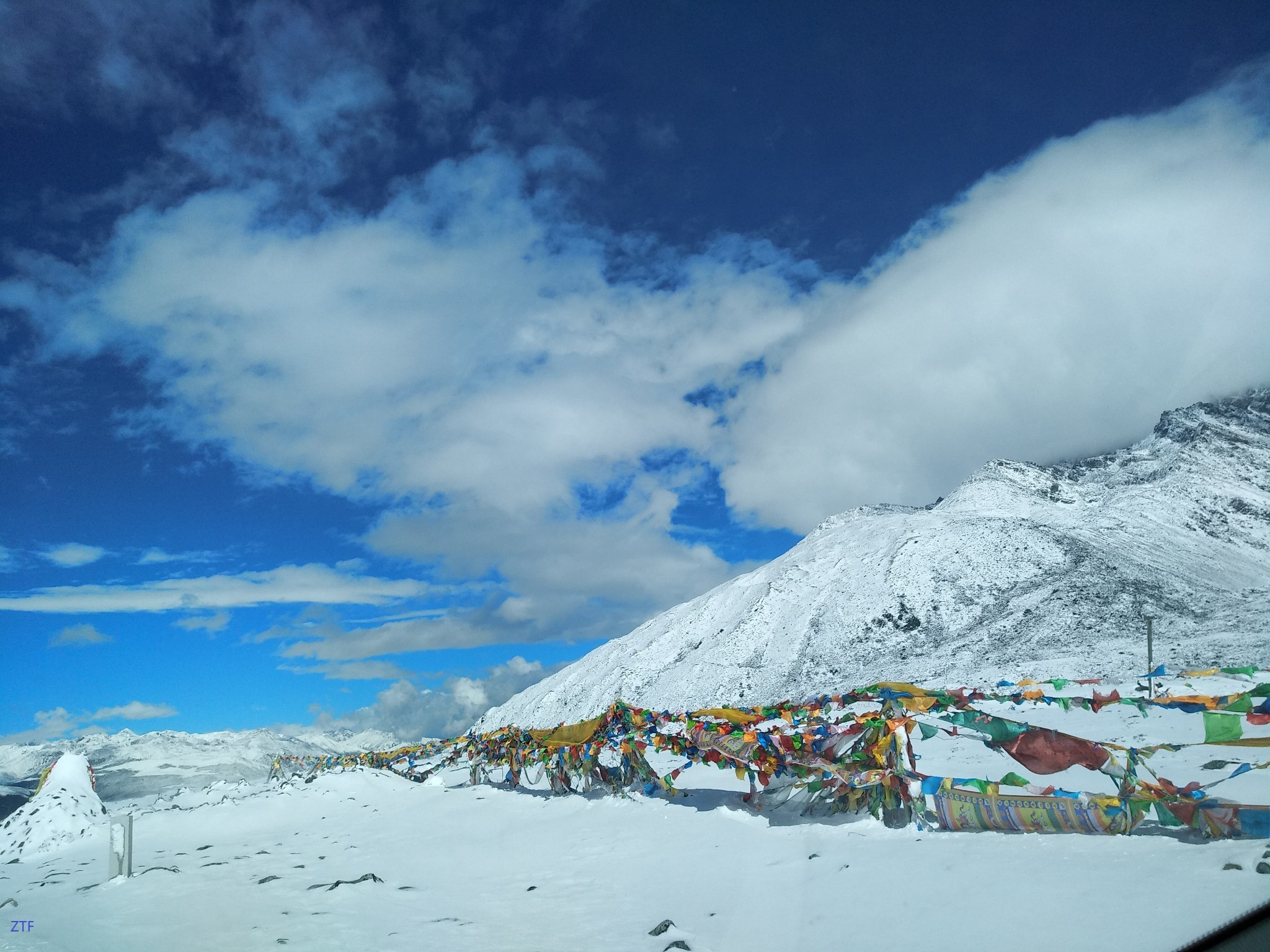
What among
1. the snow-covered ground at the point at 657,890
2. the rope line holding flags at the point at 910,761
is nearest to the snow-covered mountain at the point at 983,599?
the rope line holding flags at the point at 910,761

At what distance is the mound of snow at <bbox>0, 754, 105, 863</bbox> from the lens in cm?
2359

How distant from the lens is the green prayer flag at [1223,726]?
12664mm

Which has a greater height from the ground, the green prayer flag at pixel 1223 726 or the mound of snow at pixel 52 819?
the mound of snow at pixel 52 819

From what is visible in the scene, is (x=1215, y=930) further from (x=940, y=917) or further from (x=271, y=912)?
(x=271, y=912)

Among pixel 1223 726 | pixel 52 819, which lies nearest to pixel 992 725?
pixel 1223 726

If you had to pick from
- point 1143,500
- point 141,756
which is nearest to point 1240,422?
point 1143,500

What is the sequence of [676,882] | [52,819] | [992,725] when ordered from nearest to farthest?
[676,882] < [992,725] < [52,819]

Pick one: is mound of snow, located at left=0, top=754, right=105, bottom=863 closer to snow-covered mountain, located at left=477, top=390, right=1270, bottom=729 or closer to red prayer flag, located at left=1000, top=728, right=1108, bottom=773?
red prayer flag, located at left=1000, top=728, right=1108, bottom=773

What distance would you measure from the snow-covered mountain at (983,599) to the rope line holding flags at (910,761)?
54.2 meters

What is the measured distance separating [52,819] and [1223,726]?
32301 millimetres

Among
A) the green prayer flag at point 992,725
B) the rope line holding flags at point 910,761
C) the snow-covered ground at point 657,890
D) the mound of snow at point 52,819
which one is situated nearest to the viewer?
the snow-covered ground at point 657,890

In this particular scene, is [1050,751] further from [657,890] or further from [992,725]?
[657,890]

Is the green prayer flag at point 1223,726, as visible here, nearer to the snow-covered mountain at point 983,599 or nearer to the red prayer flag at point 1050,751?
the red prayer flag at point 1050,751

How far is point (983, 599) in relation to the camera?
99812 mm
